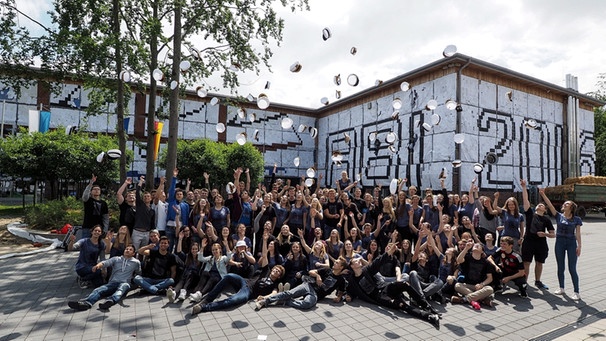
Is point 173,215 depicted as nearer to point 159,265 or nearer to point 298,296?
point 159,265

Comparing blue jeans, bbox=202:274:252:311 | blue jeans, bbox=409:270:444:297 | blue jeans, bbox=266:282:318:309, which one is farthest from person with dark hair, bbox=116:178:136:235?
blue jeans, bbox=409:270:444:297

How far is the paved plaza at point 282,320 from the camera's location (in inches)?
188

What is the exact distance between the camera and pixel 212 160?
25109 mm

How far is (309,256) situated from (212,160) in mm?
19371

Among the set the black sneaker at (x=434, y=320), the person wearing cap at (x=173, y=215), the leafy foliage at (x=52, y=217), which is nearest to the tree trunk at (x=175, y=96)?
the leafy foliage at (x=52, y=217)

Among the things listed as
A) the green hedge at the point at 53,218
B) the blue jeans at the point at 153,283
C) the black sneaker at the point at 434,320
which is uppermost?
the green hedge at the point at 53,218

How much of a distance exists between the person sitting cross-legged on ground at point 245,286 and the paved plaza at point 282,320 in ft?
Result: 0.54

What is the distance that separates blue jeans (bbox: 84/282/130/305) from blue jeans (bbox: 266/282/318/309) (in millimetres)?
2522

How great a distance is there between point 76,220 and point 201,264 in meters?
8.20

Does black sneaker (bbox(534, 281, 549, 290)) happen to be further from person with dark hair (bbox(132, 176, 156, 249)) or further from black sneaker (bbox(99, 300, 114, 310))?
person with dark hair (bbox(132, 176, 156, 249))

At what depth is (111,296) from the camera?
19.1 ft

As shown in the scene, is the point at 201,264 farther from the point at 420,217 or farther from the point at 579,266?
the point at 579,266

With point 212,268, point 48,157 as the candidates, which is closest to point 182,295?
point 212,268

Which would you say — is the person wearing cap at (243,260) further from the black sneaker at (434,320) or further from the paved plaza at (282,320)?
the black sneaker at (434,320)
